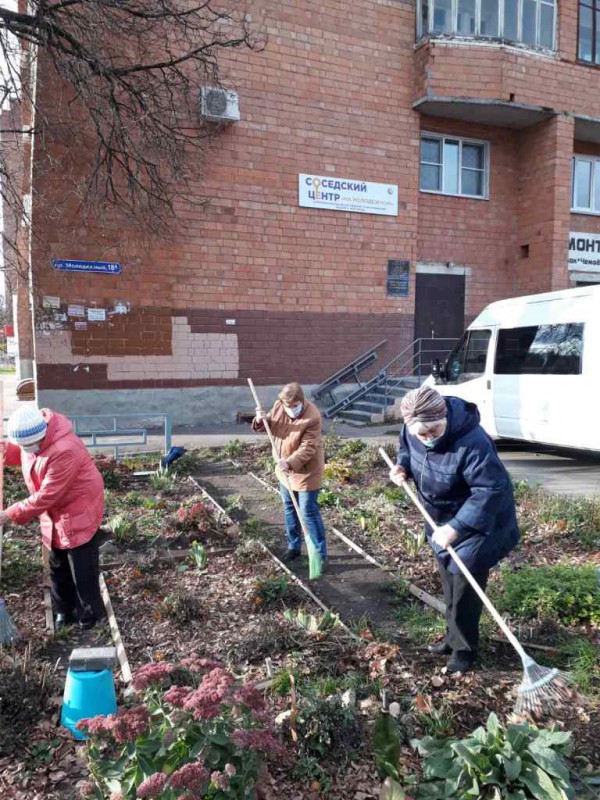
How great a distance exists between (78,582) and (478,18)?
15.4 meters

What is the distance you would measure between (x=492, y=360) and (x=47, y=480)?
763cm

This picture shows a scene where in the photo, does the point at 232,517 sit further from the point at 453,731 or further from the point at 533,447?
the point at 533,447

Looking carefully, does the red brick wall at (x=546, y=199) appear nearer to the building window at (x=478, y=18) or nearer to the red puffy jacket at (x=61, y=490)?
the building window at (x=478, y=18)

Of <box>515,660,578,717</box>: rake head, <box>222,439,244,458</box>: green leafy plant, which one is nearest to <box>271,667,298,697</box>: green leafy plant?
<box>515,660,578,717</box>: rake head

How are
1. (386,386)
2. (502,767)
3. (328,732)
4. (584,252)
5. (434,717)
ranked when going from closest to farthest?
(502,767), (328,732), (434,717), (386,386), (584,252)

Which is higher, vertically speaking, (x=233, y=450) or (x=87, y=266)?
(x=87, y=266)

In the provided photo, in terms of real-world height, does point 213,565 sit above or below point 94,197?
below

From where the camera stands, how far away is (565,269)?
15.7 metres

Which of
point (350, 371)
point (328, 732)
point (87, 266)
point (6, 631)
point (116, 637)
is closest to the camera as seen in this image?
point (328, 732)

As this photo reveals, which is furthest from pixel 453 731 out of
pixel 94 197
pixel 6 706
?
pixel 94 197

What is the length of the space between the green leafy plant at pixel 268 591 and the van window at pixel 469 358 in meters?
6.53

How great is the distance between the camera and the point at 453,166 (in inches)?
627

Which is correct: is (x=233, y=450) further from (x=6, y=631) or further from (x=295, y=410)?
(x=6, y=631)

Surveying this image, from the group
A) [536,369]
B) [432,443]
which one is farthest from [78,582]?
[536,369]
